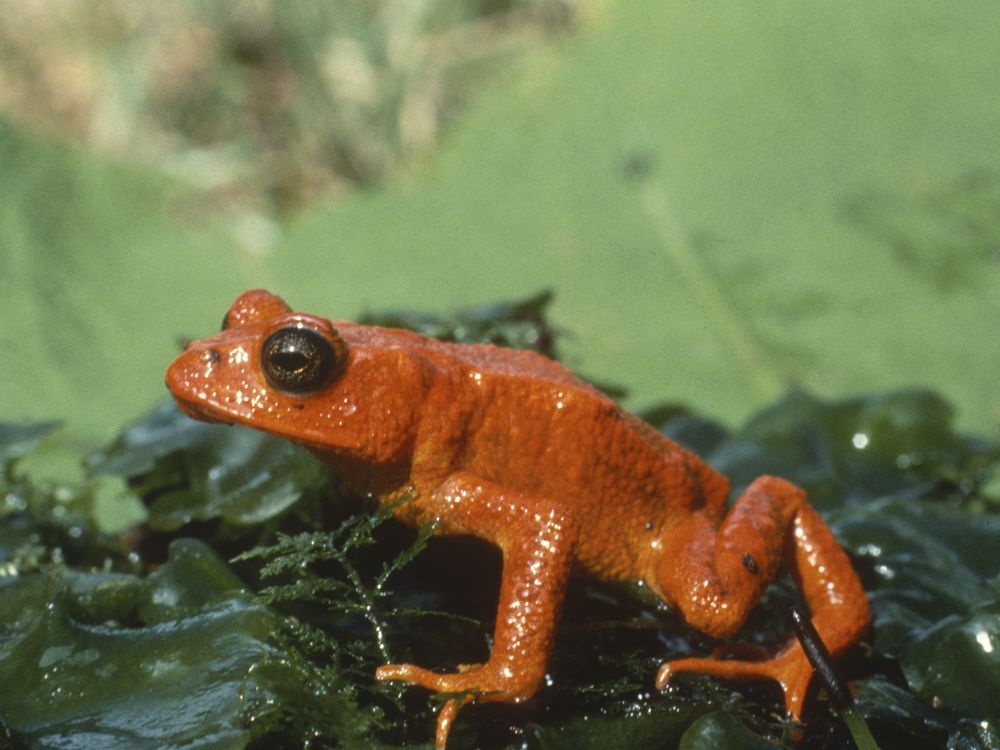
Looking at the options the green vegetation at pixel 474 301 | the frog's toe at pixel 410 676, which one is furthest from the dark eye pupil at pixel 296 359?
the frog's toe at pixel 410 676

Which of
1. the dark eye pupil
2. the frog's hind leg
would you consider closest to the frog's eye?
the dark eye pupil

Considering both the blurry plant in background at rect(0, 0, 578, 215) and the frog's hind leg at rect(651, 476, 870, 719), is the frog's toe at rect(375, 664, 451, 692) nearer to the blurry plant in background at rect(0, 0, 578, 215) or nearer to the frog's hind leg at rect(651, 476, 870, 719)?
the frog's hind leg at rect(651, 476, 870, 719)

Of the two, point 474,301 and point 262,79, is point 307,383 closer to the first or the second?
point 474,301

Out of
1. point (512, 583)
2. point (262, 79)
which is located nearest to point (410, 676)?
point (512, 583)

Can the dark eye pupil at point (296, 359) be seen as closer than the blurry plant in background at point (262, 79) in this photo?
Yes

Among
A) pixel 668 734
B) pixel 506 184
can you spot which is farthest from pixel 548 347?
pixel 506 184

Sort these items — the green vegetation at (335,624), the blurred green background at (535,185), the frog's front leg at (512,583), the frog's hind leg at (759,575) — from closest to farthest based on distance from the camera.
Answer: the green vegetation at (335,624) < the frog's front leg at (512,583) < the frog's hind leg at (759,575) < the blurred green background at (535,185)

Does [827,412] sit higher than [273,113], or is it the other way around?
[273,113]

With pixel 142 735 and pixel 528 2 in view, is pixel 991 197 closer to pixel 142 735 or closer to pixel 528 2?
pixel 528 2

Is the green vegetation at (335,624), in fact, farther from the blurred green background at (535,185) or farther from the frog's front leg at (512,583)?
the blurred green background at (535,185)
